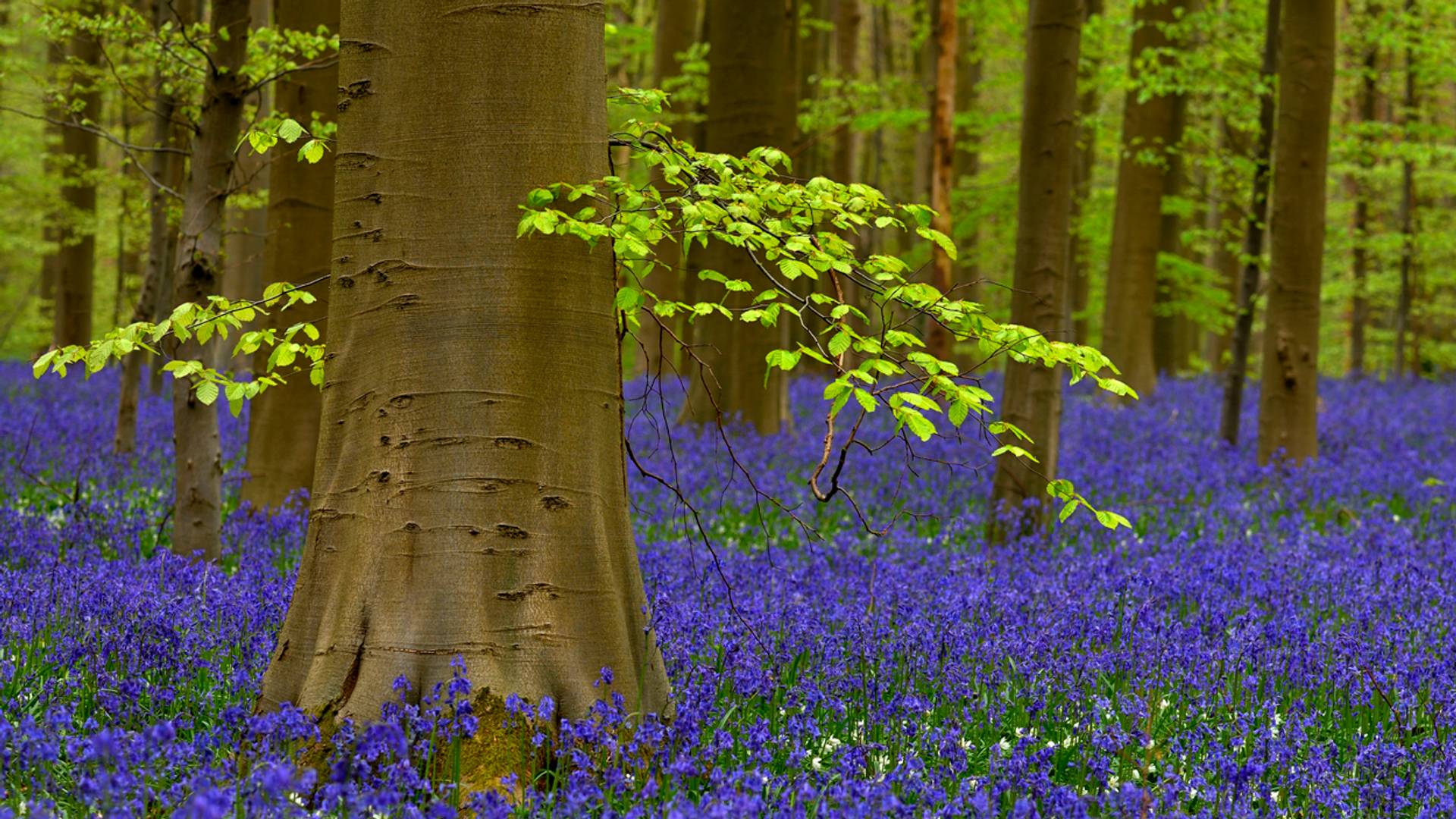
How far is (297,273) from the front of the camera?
26.8 ft

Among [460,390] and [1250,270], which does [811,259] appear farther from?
[1250,270]

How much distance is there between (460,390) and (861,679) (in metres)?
1.89

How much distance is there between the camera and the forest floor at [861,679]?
3.04 meters

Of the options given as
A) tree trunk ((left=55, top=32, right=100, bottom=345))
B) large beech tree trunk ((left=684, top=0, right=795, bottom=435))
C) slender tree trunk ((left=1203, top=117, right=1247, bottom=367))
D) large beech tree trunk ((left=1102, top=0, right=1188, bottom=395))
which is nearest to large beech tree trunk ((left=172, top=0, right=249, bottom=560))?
large beech tree trunk ((left=684, top=0, right=795, bottom=435))

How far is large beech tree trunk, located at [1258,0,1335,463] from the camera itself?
10977 millimetres

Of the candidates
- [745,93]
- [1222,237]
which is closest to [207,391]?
[745,93]

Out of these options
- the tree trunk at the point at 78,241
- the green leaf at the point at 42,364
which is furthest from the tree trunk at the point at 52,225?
the green leaf at the point at 42,364

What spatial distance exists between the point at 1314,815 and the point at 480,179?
2.93m

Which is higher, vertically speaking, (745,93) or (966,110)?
(966,110)

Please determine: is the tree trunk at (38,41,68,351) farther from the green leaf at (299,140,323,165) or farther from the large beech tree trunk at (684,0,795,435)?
the green leaf at (299,140,323,165)

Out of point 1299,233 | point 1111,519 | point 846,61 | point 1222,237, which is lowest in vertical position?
point 1111,519

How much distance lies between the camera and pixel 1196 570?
642 cm

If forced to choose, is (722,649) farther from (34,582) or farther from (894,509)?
(894,509)

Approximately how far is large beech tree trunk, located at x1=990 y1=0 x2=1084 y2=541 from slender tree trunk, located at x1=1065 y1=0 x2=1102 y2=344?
426 inches
